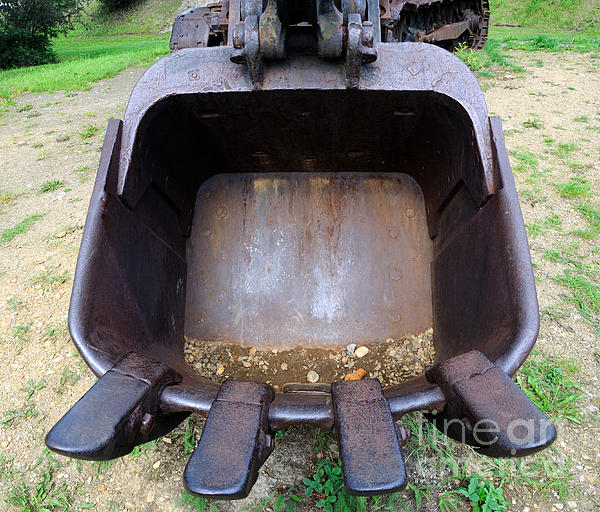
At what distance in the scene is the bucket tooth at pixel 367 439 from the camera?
0.89 meters

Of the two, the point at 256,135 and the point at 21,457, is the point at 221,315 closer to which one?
the point at 256,135

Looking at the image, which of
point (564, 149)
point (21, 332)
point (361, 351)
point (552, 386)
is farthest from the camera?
point (564, 149)

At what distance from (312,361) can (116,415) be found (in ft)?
3.32

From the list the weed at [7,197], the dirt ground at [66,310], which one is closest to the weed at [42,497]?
the dirt ground at [66,310]

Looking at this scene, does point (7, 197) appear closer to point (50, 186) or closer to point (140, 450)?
point (50, 186)

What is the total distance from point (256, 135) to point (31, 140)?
4602 millimetres

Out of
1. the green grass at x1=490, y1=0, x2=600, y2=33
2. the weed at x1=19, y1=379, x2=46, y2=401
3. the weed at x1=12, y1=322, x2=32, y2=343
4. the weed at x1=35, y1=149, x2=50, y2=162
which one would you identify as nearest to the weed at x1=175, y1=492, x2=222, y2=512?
the weed at x1=19, y1=379, x2=46, y2=401

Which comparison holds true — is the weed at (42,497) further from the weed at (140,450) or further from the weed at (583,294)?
the weed at (583,294)

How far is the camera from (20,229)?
3.37m

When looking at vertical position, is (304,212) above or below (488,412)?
below

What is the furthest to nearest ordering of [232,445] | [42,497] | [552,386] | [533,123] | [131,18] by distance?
[131,18] → [533,123] → [552,386] → [42,497] → [232,445]

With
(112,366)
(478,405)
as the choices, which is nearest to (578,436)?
(478,405)

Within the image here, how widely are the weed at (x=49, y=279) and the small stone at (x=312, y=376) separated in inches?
72.1

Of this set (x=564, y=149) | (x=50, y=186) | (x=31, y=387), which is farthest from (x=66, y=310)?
(x=564, y=149)
